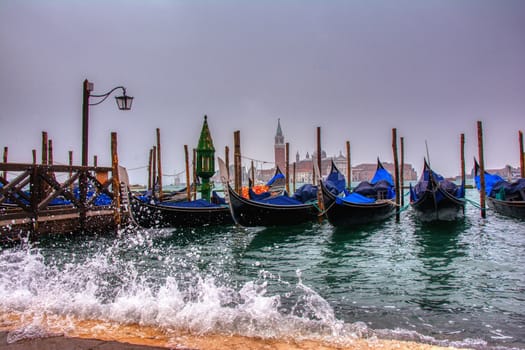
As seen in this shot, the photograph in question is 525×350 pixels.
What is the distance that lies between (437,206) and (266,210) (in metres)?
5.28

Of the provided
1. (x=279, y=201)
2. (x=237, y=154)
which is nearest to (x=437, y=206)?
(x=279, y=201)

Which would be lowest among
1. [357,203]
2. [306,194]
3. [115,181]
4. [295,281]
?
→ [295,281]

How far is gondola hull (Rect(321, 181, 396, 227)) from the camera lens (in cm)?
923

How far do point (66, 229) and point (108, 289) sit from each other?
4526 mm

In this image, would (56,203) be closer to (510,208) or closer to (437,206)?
(437,206)

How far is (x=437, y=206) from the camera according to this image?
1085 cm

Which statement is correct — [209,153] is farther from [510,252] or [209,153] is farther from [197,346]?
[197,346]

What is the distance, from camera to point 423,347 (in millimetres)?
1968

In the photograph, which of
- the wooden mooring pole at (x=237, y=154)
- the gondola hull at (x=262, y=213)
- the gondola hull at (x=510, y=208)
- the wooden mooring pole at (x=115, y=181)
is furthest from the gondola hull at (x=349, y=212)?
the wooden mooring pole at (x=115, y=181)

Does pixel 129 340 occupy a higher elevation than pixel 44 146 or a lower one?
lower

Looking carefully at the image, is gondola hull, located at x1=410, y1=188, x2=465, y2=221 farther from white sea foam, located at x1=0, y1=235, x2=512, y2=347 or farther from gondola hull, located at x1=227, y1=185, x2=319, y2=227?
white sea foam, located at x1=0, y1=235, x2=512, y2=347

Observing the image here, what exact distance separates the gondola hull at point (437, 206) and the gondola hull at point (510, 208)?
1522 mm

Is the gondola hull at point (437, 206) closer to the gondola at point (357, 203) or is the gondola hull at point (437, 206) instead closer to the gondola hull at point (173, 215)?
the gondola at point (357, 203)

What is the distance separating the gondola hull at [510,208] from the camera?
35.2 feet
